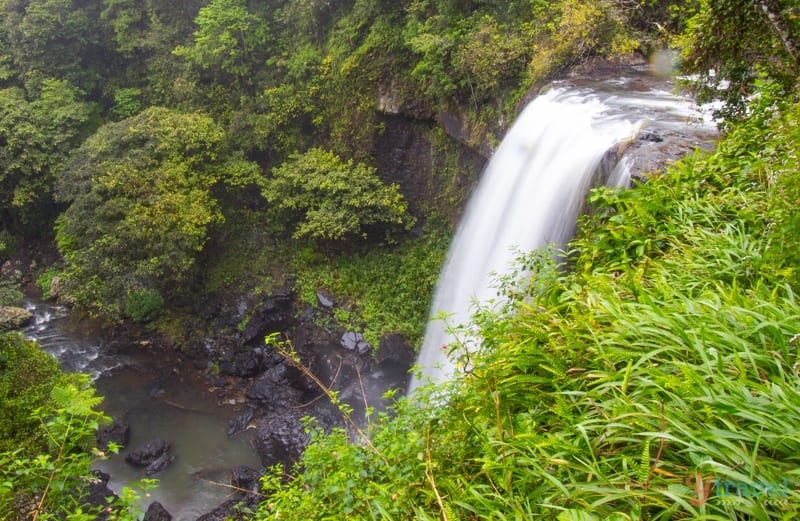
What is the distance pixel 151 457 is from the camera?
951cm

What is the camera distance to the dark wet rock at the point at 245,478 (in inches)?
353

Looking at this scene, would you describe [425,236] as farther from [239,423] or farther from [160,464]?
[160,464]

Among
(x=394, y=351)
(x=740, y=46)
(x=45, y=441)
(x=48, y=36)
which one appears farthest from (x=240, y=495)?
(x=48, y=36)

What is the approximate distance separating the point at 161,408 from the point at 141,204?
4.54m

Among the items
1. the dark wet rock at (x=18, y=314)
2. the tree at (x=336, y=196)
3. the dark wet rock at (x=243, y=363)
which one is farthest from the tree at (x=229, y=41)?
the dark wet rock at (x=18, y=314)

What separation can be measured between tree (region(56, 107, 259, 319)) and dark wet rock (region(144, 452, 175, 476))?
351 cm

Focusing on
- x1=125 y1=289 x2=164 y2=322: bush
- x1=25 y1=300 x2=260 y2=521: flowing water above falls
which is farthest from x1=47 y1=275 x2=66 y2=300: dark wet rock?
x1=125 y1=289 x2=164 y2=322: bush

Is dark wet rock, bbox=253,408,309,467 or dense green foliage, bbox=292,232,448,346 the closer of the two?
dark wet rock, bbox=253,408,309,467

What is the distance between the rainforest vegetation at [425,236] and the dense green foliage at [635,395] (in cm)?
2

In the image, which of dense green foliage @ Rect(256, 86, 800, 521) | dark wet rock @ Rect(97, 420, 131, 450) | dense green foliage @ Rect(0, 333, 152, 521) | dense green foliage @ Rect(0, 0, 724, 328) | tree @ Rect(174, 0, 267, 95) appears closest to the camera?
dense green foliage @ Rect(256, 86, 800, 521)

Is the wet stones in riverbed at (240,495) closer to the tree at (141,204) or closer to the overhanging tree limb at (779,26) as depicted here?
the tree at (141,204)

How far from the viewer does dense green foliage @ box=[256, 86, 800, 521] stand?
1.90 metres

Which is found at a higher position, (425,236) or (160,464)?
(425,236)

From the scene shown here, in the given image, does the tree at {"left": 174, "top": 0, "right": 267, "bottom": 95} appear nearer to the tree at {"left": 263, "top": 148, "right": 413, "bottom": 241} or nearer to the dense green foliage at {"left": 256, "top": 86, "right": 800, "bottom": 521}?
the tree at {"left": 263, "top": 148, "right": 413, "bottom": 241}
